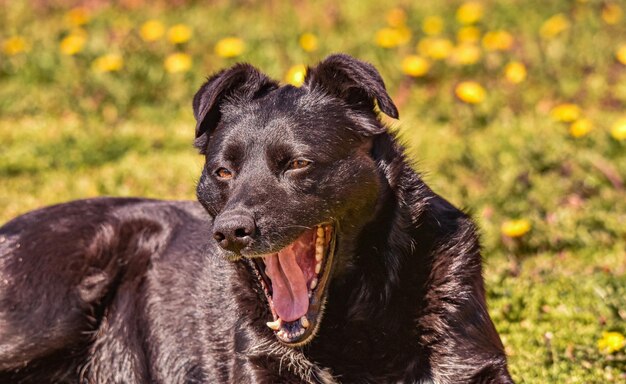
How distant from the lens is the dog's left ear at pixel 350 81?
4.15m

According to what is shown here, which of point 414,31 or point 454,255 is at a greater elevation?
point 414,31

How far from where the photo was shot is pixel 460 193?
747 cm

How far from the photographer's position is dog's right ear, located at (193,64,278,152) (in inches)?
173

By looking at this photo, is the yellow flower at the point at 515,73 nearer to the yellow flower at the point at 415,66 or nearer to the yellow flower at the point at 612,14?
the yellow flower at the point at 415,66

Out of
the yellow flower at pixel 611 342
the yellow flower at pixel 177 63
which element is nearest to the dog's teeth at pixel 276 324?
the yellow flower at pixel 611 342

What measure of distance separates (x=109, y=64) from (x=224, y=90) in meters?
5.31

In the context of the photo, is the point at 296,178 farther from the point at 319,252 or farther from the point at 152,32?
the point at 152,32

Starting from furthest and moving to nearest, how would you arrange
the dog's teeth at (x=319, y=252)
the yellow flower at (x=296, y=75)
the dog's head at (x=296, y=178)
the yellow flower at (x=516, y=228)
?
the yellow flower at (x=516, y=228)
the yellow flower at (x=296, y=75)
the dog's teeth at (x=319, y=252)
the dog's head at (x=296, y=178)

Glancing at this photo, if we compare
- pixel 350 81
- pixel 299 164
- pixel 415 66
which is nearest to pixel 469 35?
pixel 415 66

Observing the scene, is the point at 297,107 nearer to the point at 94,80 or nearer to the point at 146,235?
the point at 146,235

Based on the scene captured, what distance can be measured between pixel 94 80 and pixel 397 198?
21.0 feet

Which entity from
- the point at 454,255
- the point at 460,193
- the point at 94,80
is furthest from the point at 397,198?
the point at 94,80

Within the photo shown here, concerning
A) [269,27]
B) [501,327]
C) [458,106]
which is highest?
[269,27]

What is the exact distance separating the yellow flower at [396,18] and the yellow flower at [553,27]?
1474mm
